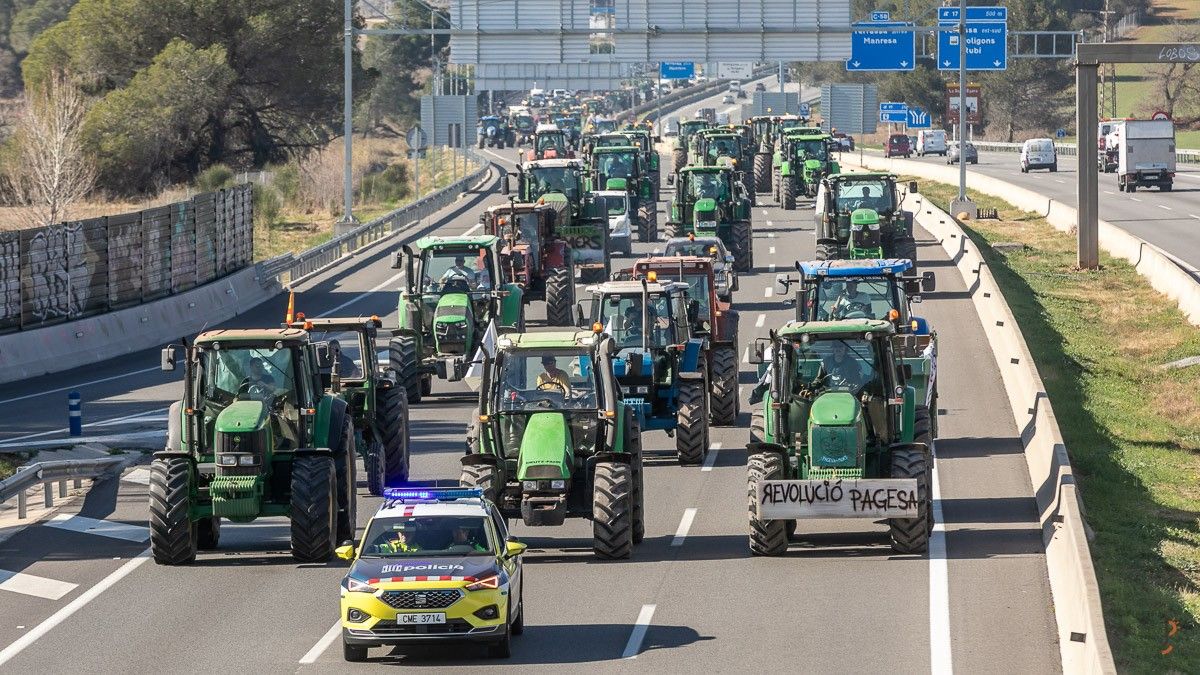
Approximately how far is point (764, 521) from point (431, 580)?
5.24 metres

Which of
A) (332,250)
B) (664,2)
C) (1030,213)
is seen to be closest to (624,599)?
(332,250)

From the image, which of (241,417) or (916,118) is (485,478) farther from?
(916,118)

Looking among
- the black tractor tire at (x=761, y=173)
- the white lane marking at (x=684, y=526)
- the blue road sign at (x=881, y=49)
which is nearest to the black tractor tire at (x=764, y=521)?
the white lane marking at (x=684, y=526)

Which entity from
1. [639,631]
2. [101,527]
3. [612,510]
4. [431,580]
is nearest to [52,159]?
[101,527]

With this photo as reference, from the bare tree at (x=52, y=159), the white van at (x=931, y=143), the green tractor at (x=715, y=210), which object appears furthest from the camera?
the white van at (x=931, y=143)

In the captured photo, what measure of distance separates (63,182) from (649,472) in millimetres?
50716

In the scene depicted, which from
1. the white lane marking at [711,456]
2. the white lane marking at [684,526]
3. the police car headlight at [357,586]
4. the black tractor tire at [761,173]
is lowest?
the white lane marking at [684,526]

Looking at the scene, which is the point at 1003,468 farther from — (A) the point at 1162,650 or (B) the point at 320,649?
(B) the point at 320,649

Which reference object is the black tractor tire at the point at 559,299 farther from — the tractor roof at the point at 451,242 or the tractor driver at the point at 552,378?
the tractor driver at the point at 552,378

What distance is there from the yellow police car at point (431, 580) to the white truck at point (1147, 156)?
2636 inches

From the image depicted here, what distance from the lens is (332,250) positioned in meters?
57.6

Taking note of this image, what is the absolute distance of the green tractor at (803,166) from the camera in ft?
230

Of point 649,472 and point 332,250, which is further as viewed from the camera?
point 332,250

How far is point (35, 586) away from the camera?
20.4 m
